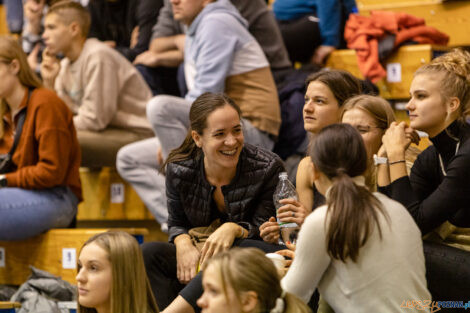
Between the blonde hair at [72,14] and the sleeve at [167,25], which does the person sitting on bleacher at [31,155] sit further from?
the sleeve at [167,25]

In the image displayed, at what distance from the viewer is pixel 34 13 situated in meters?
4.95

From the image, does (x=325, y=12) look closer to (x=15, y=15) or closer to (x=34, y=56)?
(x=34, y=56)

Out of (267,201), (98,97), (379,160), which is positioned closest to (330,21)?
(98,97)

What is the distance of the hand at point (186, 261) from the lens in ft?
8.85

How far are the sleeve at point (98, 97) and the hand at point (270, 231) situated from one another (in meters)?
1.79

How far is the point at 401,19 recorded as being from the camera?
4234 millimetres

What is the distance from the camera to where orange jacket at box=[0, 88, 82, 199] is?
357 centimetres

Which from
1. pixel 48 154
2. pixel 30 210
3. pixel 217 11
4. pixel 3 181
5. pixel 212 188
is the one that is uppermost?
pixel 217 11

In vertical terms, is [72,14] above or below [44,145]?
above

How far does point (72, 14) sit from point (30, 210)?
125 centimetres

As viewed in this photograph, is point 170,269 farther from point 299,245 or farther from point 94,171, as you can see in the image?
point 94,171

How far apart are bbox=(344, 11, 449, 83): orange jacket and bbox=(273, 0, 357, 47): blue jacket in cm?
13

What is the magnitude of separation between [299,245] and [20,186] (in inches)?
76.3

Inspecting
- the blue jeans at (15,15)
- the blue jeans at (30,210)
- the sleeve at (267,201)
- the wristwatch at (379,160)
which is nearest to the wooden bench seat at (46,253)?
the blue jeans at (30,210)
